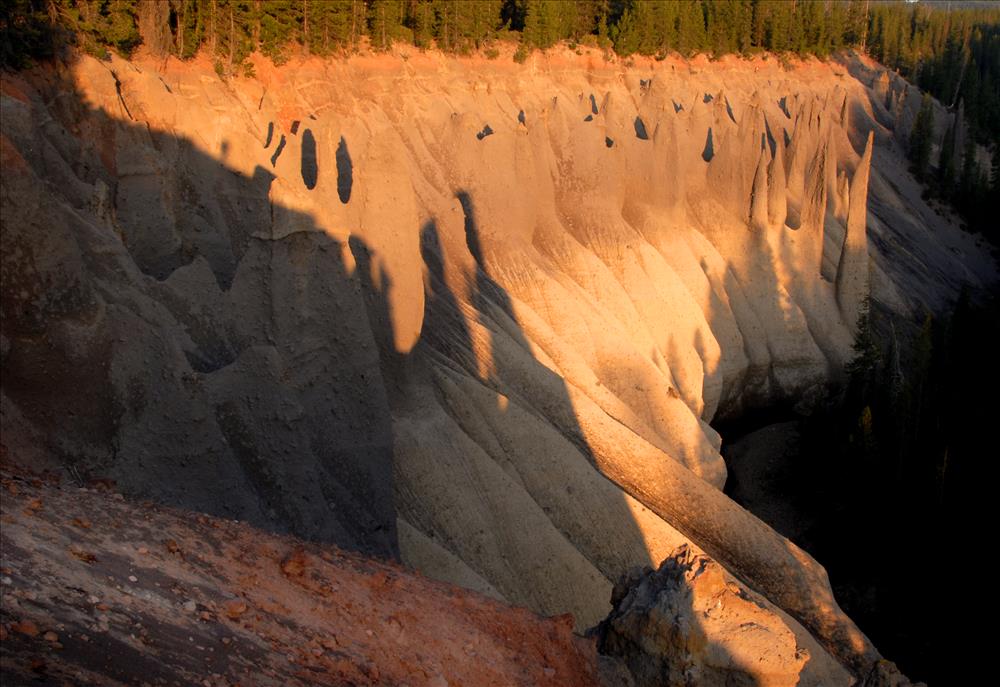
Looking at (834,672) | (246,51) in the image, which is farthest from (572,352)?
(246,51)

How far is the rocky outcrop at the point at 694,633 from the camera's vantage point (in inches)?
285

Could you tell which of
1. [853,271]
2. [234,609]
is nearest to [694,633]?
[234,609]

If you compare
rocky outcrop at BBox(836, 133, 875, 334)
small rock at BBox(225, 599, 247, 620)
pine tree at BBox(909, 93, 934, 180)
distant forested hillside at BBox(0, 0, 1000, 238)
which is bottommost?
rocky outcrop at BBox(836, 133, 875, 334)

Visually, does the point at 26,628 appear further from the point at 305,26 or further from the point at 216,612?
the point at 305,26

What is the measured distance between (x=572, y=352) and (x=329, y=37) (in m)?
16.5

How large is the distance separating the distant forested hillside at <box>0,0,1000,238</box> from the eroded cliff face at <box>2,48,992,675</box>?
1522mm

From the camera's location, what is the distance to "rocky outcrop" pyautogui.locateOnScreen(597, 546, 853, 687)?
7227 mm

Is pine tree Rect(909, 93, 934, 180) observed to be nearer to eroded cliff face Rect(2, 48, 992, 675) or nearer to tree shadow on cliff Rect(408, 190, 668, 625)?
eroded cliff face Rect(2, 48, 992, 675)

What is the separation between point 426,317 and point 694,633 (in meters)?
6.87

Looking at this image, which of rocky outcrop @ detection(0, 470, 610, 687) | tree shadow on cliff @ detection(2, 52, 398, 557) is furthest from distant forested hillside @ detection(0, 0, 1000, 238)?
rocky outcrop @ detection(0, 470, 610, 687)

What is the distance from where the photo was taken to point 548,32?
3597cm

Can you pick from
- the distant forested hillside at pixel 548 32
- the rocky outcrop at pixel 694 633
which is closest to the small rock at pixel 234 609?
the rocky outcrop at pixel 694 633

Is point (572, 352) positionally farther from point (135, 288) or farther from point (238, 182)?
point (135, 288)

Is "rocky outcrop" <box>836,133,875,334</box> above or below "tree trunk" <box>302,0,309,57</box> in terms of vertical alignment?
below
